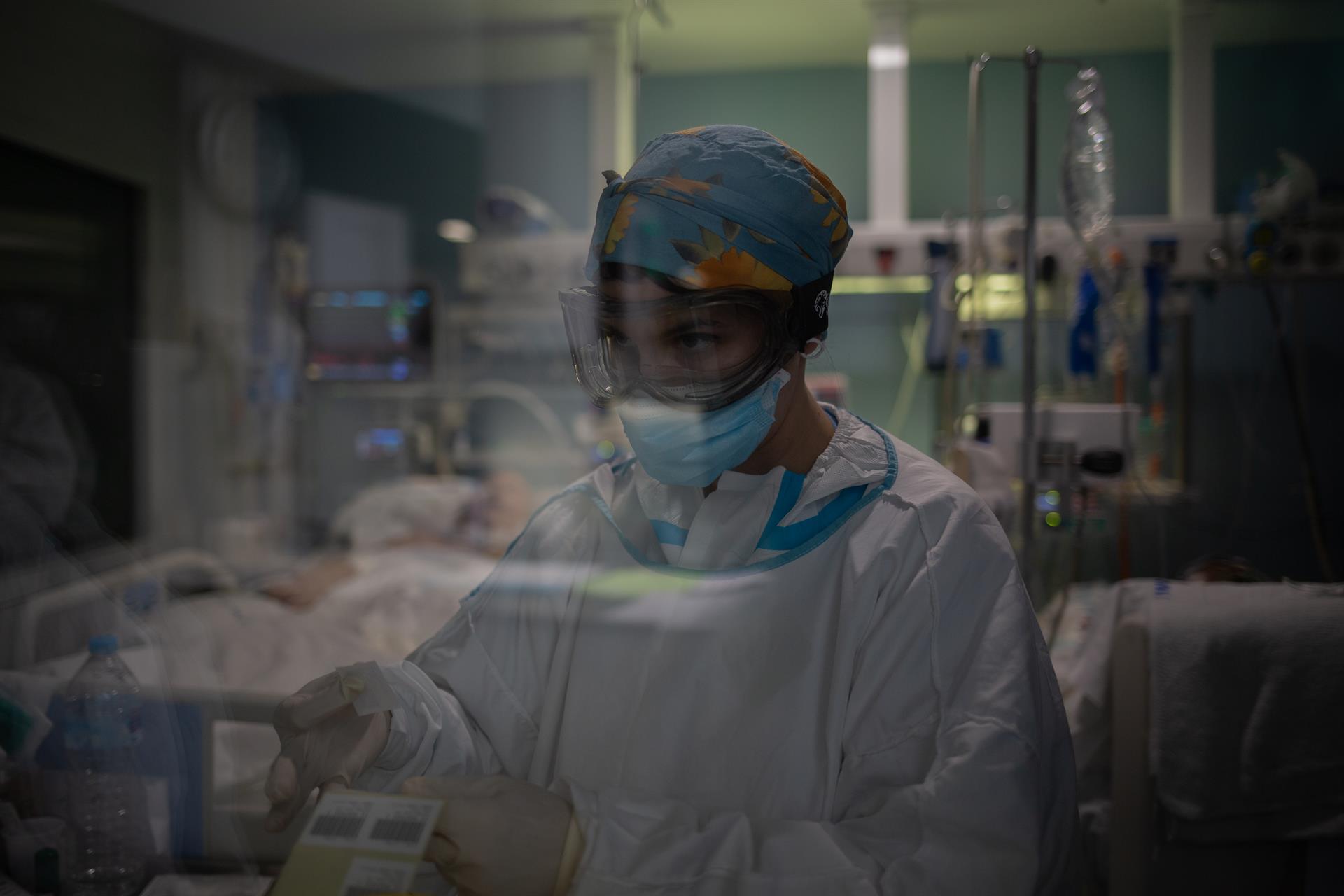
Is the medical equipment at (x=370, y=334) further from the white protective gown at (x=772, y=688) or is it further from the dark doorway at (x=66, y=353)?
the white protective gown at (x=772, y=688)

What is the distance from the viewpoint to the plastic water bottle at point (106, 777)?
1.17 metres

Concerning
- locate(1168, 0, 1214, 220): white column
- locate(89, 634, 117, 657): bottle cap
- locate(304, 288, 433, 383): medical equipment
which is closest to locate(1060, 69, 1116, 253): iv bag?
locate(1168, 0, 1214, 220): white column

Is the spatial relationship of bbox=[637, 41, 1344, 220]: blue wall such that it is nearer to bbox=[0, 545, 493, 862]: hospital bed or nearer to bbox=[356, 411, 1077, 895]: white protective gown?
bbox=[356, 411, 1077, 895]: white protective gown

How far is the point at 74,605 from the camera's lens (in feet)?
5.41

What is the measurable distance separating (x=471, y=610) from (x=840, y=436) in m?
0.47

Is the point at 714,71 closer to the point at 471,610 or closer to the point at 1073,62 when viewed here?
the point at 1073,62

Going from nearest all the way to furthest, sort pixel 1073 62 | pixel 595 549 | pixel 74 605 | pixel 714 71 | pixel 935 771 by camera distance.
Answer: pixel 935 771 < pixel 595 549 < pixel 714 71 < pixel 1073 62 < pixel 74 605

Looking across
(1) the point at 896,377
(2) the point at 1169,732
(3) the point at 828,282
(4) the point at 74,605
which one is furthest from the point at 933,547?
(4) the point at 74,605

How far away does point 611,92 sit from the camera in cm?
162

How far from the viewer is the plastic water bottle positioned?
1174mm

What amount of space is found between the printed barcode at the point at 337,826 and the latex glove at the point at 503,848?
0.07 meters

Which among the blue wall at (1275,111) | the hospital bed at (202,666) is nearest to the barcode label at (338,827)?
the hospital bed at (202,666)

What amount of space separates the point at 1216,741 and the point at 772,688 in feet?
2.51

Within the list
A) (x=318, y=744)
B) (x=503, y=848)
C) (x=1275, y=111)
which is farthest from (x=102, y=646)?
(x=1275, y=111)
